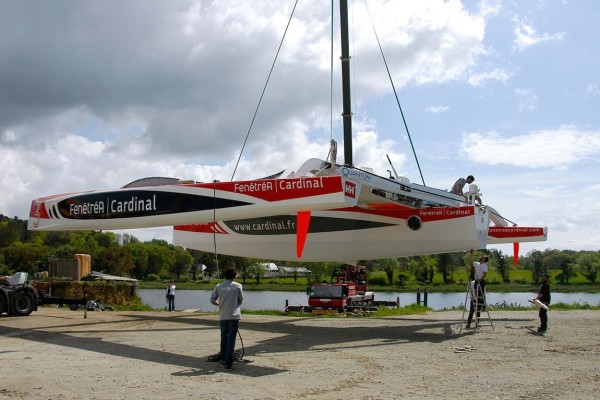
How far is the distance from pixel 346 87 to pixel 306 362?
11.0m

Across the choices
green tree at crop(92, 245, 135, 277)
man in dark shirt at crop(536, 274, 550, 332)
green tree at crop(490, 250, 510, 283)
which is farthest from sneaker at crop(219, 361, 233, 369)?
green tree at crop(490, 250, 510, 283)

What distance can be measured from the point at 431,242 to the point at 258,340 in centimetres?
653

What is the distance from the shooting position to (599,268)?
73750mm

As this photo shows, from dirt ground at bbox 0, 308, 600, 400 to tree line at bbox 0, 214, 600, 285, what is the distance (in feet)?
91.9

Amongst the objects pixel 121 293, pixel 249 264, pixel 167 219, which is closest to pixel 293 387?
pixel 167 219

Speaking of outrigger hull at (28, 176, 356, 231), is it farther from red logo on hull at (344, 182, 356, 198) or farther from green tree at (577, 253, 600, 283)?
green tree at (577, 253, 600, 283)

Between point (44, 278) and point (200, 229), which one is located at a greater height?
point (200, 229)

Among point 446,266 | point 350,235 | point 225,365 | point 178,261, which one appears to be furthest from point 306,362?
point 178,261

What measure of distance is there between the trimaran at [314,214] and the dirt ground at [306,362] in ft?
8.11

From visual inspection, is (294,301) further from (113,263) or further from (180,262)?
(180,262)

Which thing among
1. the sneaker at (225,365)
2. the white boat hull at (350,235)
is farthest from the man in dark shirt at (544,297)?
the sneaker at (225,365)

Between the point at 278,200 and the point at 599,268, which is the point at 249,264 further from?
the point at 278,200

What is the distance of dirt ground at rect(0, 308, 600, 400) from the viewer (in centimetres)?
627

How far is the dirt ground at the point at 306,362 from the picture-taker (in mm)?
6270
